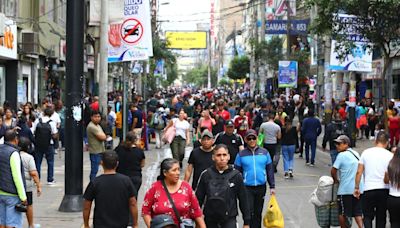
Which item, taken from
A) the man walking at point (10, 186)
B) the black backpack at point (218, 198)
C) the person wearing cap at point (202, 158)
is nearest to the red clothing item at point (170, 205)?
the black backpack at point (218, 198)

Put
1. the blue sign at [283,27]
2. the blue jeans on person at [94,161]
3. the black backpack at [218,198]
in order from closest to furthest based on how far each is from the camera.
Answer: the black backpack at [218,198]
the blue jeans on person at [94,161]
the blue sign at [283,27]

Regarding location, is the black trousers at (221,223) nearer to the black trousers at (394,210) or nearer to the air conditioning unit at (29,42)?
the black trousers at (394,210)

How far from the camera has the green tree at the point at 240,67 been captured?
82.1m

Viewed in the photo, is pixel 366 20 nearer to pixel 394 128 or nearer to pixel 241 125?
pixel 241 125

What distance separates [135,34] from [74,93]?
5.27m

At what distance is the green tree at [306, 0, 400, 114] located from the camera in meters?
18.0

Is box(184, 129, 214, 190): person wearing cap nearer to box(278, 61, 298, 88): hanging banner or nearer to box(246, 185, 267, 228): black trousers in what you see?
box(246, 185, 267, 228): black trousers

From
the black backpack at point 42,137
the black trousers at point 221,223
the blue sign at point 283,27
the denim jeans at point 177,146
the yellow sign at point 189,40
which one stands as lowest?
the denim jeans at point 177,146

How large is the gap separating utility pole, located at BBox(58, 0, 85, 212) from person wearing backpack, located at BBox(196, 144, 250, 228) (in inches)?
181

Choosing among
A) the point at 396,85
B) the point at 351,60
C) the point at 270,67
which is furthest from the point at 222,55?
the point at 351,60

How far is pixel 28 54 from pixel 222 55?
111 meters

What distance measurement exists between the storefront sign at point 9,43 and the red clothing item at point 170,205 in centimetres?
2001

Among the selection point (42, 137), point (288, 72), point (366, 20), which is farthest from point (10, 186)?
point (288, 72)

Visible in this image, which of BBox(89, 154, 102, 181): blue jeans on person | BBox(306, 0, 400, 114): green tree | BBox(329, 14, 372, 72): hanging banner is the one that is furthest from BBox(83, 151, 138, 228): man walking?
BBox(329, 14, 372, 72): hanging banner
